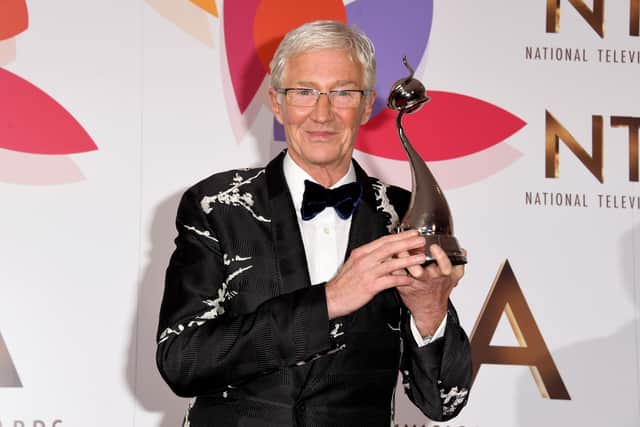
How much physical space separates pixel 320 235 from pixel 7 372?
1435mm

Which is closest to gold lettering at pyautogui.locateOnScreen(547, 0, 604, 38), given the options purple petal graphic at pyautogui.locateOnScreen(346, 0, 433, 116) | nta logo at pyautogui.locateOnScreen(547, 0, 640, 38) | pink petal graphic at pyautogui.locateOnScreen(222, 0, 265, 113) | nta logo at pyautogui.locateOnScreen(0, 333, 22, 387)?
nta logo at pyautogui.locateOnScreen(547, 0, 640, 38)

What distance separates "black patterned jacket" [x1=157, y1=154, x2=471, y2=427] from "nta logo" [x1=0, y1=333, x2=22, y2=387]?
1.26m

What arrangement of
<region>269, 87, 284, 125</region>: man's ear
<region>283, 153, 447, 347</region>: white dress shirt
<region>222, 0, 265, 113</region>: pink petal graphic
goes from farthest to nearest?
<region>222, 0, 265, 113</region>: pink petal graphic
<region>269, 87, 284, 125</region>: man's ear
<region>283, 153, 447, 347</region>: white dress shirt

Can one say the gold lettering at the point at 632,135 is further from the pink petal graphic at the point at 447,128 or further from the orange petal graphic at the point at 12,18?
the orange petal graphic at the point at 12,18

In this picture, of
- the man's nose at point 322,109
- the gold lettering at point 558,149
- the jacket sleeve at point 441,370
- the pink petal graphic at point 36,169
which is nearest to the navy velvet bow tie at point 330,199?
the man's nose at point 322,109

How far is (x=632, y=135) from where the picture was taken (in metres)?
3.13

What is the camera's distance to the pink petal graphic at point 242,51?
9.77 ft

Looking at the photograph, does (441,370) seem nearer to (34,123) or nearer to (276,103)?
(276,103)

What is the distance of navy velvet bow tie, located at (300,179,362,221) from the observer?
1.74 metres

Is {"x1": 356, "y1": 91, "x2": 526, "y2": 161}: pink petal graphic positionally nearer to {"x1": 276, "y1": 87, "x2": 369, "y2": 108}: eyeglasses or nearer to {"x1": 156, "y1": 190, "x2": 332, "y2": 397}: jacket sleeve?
{"x1": 276, "y1": 87, "x2": 369, "y2": 108}: eyeglasses

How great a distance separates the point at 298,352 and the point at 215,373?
15cm

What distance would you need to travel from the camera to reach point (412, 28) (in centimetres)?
309

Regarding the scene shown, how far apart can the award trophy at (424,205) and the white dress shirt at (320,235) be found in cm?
19

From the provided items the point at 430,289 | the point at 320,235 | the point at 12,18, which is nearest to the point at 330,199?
the point at 320,235
